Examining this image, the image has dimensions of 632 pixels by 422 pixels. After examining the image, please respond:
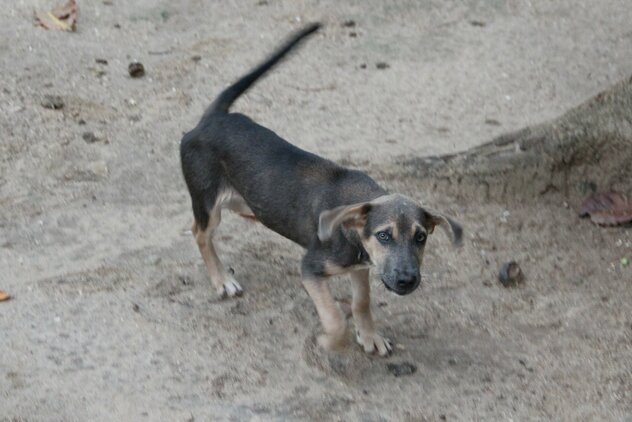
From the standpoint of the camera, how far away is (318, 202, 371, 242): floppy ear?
17.3 feet

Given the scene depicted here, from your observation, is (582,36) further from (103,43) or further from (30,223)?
(30,223)

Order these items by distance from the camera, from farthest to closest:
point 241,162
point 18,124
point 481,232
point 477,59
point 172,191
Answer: point 477,59
point 18,124
point 172,191
point 481,232
point 241,162

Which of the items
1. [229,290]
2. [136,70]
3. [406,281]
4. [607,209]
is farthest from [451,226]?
[136,70]

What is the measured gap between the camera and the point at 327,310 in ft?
18.9

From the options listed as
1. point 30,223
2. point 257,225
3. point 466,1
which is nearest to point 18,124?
point 30,223

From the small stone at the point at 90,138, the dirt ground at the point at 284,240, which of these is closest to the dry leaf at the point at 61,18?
the dirt ground at the point at 284,240

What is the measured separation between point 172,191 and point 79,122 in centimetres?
127

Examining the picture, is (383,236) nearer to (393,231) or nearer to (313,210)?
(393,231)

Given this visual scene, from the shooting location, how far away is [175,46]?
9734 mm

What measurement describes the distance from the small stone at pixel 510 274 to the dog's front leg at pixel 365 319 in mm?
952

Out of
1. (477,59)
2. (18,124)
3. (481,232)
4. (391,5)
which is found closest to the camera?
(481,232)

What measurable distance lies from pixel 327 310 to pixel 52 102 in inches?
153

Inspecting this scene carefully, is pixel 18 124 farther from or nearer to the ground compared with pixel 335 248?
nearer to the ground

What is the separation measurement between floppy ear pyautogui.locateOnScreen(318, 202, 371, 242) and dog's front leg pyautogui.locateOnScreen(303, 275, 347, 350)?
36cm
